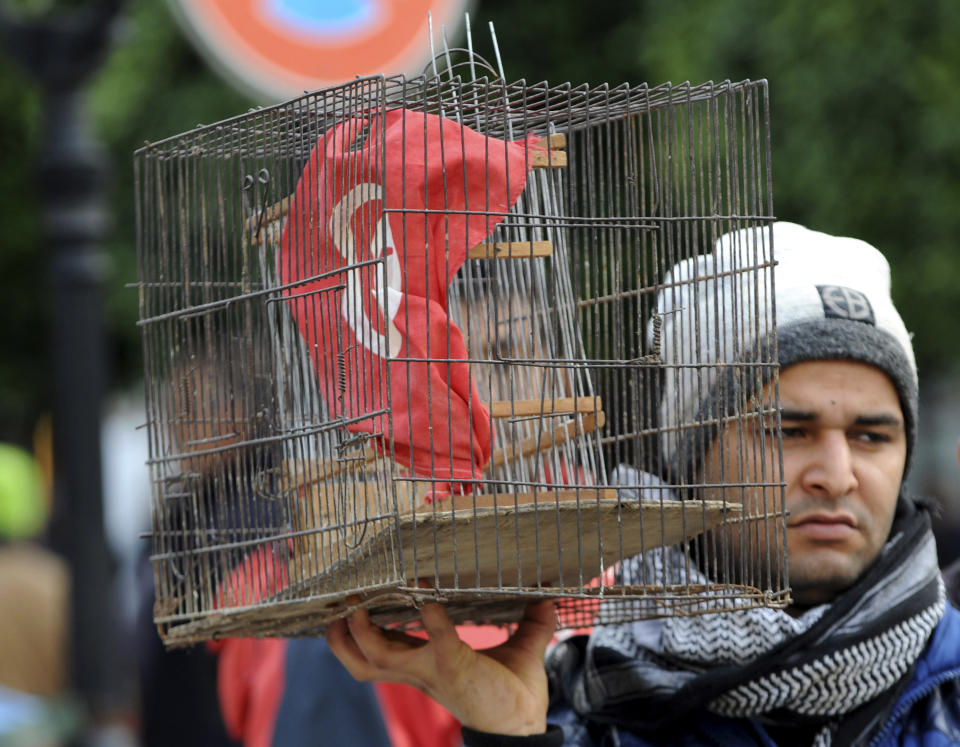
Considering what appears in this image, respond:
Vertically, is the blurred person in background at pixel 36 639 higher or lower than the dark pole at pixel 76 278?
lower

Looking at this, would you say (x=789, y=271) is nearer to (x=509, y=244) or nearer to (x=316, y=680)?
(x=509, y=244)

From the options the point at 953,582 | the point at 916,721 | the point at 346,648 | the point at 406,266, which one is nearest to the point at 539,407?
the point at 406,266

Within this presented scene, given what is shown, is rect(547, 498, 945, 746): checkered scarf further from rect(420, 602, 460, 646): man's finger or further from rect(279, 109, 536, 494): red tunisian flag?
rect(279, 109, 536, 494): red tunisian flag

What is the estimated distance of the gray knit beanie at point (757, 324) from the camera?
2682mm

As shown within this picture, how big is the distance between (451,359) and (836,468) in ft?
2.75

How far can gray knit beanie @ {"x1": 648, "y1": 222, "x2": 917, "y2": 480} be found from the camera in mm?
2682

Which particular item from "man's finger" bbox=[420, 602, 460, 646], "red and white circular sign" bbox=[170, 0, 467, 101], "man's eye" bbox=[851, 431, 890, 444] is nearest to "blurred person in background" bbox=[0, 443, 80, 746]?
"red and white circular sign" bbox=[170, 0, 467, 101]

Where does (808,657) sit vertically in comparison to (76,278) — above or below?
below

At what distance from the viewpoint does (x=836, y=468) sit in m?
2.82

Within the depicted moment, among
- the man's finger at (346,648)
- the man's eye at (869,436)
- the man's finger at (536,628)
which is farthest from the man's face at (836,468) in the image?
the man's finger at (346,648)

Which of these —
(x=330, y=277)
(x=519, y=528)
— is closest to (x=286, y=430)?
(x=330, y=277)

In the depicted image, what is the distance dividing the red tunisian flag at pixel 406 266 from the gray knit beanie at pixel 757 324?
0.37 metres

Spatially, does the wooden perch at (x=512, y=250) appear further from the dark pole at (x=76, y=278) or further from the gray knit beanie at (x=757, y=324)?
the dark pole at (x=76, y=278)

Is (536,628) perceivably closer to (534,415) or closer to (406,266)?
(534,415)
